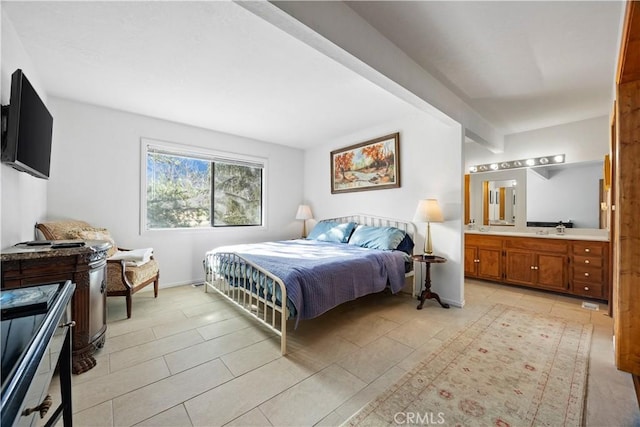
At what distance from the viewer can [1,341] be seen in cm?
65

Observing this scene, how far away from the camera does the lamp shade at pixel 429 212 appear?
3.14 meters

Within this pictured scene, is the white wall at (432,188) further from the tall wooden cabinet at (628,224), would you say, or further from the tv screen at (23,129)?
the tv screen at (23,129)

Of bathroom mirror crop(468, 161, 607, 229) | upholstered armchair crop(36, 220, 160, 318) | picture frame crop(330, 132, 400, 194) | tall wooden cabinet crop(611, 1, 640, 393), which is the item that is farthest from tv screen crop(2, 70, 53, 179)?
bathroom mirror crop(468, 161, 607, 229)

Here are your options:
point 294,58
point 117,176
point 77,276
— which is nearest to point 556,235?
point 294,58

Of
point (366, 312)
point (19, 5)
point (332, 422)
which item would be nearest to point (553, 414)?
point (332, 422)

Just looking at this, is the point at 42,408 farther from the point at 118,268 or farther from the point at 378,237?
the point at 378,237

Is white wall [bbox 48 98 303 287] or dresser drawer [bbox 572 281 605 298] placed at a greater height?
white wall [bbox 48 98 303 287]

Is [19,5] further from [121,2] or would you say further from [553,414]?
[553,414]

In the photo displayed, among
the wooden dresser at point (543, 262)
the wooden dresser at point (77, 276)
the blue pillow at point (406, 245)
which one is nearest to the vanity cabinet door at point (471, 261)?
the wooden dresser at point (543, 262)

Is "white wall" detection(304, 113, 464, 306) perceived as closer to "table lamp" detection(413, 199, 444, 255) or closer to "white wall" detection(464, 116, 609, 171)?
"table lamp" detection(413, 199, 444, 255)

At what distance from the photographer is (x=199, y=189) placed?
4316mm

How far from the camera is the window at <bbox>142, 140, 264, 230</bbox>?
12.7ft

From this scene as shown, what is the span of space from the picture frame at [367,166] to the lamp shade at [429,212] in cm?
69

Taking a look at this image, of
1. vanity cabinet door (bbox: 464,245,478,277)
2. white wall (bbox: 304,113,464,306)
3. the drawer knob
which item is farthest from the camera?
vanity cabinet door (bbox: 464,245,478,277)
